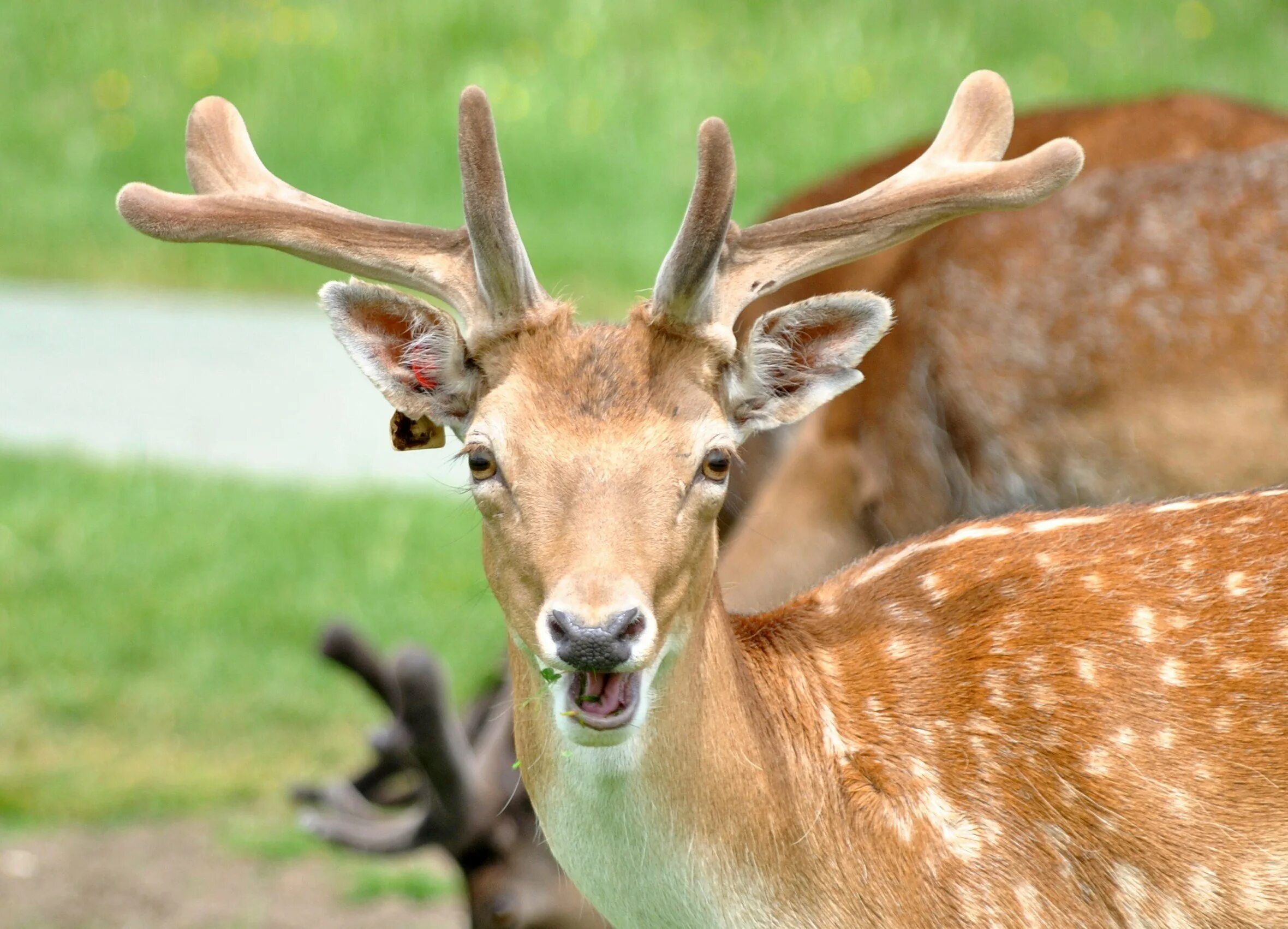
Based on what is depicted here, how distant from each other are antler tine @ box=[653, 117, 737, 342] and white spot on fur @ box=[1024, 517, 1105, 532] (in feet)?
3.21

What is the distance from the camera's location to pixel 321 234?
3.72 m

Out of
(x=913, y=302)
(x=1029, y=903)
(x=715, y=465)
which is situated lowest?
(x=1029, y=903)

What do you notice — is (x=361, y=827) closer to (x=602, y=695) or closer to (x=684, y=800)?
(x=684, y=800)

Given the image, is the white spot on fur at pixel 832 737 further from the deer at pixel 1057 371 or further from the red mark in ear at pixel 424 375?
the deer at pixel 1057 371

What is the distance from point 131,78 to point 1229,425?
10.2 meters

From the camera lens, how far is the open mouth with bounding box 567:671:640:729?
3314 mm

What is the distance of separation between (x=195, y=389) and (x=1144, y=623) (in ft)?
25.6

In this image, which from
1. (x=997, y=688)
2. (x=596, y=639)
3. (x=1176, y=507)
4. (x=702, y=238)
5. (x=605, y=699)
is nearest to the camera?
(x=596, y=639)

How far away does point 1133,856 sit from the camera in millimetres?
3658

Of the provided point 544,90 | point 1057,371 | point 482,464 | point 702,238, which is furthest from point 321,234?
point 544,90

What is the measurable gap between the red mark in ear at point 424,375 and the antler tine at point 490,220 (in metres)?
0.21

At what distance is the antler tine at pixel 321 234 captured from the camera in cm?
368

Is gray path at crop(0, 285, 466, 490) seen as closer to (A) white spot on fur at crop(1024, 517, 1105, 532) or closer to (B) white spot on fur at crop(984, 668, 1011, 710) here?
(A) white spot on fur at crop(1024, 517, 1105, 532)

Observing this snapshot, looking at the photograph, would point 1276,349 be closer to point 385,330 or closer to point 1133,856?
point 1133,856
